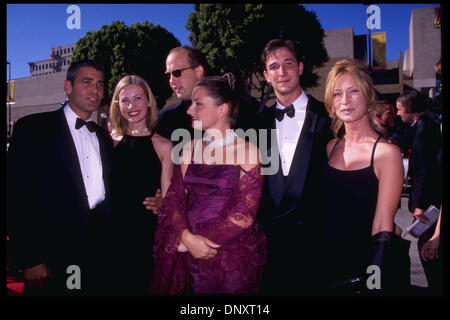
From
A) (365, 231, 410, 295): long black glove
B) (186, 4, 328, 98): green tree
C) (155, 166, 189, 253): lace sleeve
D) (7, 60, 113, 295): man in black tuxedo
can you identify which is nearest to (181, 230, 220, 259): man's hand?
(155, 166, 189, 253): lace sleeve

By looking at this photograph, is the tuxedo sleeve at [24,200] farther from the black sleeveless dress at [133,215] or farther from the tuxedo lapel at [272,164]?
the tuxedo lapel at [272,164]

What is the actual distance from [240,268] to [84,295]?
4.67 feet

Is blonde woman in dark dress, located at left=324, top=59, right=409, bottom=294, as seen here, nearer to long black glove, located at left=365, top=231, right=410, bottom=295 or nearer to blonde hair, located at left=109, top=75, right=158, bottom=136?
long black glove, located at left=365, top=231, right=410, bottom=295

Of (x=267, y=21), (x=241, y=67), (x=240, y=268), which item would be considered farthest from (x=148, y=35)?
(x=240, y=268)

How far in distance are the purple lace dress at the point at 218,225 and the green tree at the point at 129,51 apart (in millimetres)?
16543

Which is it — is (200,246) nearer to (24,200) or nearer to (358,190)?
(358,190)

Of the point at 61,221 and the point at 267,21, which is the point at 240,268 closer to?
the point at 61,221

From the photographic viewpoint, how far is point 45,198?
2.60 metres

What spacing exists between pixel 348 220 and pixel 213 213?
1.03 meters

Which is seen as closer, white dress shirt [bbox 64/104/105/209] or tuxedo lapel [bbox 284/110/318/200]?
tuxedo lapel [bbox 284/110/318/200]

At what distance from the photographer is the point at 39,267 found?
2643mm

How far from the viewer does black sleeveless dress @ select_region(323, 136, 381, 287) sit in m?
2.32

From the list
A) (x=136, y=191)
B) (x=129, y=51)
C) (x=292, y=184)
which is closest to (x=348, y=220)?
(x=292, y=184)

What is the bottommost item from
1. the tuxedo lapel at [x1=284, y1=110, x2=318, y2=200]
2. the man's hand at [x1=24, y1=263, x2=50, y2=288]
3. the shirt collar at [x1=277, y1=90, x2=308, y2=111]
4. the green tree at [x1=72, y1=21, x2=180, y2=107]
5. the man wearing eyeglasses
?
the man's hand at [x1=24, y1=263, x2=50, y2=288]
